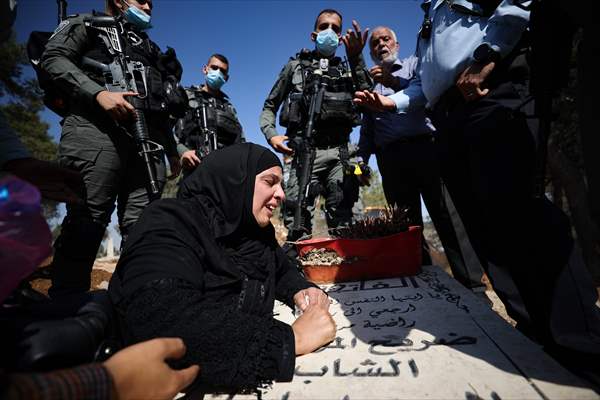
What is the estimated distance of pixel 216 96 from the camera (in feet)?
16.1

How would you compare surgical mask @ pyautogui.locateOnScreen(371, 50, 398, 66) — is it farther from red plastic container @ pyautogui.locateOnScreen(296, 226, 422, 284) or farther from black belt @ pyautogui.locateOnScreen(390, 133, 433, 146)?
red plastic container @ pyautogui.locateOnScreen(296, 226, 422, 284)

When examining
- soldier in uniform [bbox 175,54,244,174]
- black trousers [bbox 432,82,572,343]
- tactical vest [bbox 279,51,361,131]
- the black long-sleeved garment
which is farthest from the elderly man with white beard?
soldier in uniform [bbox 175,54,244,174]

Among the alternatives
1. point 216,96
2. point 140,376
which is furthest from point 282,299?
point 216,96

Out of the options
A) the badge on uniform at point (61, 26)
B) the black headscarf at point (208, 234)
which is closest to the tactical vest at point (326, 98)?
the black headscarf at point (208, 234)

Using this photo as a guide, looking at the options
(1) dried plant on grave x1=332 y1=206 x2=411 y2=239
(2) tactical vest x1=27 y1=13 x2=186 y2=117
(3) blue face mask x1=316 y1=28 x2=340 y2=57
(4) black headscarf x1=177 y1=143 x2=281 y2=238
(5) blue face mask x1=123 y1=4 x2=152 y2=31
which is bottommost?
(1) dried plant on grave x1=332 y1=206 x2=411 y2=239

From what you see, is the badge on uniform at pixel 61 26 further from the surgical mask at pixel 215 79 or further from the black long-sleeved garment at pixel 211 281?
the surgical mask at pixel 215 79

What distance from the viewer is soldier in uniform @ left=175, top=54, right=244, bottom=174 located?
449cm

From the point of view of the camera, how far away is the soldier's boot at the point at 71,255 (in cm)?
195

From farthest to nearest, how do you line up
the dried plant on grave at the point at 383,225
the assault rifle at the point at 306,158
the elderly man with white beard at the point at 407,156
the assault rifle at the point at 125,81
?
the assault rifle at the point at 306,158 < the elderly man with white beard at the point at 407,156 < the dried plant on grave at the point at 383,225 < the assault rifle at the point at 125,81

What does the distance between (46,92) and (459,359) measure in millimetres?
3064

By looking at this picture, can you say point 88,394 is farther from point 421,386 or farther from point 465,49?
point 465,49

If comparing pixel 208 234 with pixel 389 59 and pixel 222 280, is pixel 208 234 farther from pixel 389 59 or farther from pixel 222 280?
pixel 389 59

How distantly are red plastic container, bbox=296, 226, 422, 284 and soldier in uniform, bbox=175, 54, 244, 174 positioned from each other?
2611 mm

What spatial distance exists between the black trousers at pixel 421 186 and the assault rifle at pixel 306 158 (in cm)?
82
